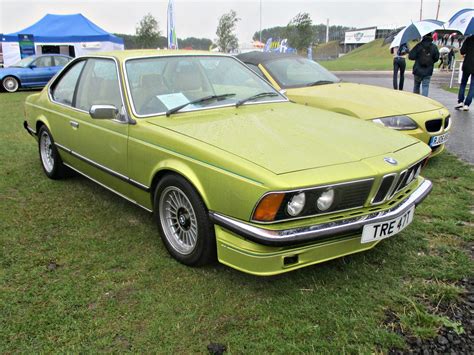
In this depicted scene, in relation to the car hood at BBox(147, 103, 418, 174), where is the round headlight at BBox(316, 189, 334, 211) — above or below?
below

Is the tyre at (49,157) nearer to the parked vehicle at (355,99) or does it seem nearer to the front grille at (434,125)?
the parked vehicle at (355,99)

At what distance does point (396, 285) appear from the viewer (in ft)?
8.91

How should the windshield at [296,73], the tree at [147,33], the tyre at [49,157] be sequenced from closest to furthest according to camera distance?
the tyre at [49,157]
the windshield at [296,73]
the tree at [147,33]

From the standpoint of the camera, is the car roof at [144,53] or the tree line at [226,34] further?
the tree line at [226,34]

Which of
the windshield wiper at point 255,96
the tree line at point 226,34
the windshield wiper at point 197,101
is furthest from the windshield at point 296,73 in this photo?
the tree line at point 226,34

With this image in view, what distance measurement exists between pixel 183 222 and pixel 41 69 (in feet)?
49.3

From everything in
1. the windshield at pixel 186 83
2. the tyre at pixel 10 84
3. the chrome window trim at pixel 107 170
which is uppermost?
the windshield at pixel 186 83

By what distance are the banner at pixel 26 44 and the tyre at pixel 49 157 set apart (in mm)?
18753

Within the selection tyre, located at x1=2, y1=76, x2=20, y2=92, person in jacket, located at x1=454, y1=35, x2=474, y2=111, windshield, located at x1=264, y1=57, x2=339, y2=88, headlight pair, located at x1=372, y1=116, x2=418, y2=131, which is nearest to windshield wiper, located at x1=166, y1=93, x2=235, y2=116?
headlight pair, located at x1=372, y1=116, x2=418, y2=131

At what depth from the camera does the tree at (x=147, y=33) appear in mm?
45875

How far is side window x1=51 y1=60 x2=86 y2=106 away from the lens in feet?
14.0

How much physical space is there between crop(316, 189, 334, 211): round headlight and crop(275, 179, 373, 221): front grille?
0.02m

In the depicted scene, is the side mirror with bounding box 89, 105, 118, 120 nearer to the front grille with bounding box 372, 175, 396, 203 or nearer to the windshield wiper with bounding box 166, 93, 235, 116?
the windshield wiper with bounding box 166, 93, 235, 116

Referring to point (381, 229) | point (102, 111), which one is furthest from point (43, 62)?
point (381, 229)
